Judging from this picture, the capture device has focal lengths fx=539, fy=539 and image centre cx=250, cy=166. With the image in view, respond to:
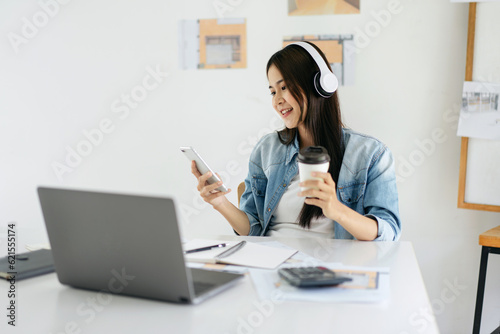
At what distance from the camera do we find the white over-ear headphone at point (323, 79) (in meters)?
1.65

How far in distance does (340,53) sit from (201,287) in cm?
154

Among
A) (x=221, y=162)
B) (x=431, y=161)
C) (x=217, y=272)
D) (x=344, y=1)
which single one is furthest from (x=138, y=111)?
(x=217, y=272)

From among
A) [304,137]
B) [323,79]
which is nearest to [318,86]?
[323,79]

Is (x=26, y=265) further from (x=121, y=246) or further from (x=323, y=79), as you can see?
(x=323, y=79)

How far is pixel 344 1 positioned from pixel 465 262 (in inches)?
47.8

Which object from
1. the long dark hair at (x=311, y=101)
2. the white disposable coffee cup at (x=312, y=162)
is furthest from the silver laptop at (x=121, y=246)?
the long dark hair at (x=311, y=101)

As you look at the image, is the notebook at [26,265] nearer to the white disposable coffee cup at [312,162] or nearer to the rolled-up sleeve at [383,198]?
the white disposable coffee cup at [312,162]

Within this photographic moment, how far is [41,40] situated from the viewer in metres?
2.65

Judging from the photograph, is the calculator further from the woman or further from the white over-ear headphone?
the white over-ear headphone

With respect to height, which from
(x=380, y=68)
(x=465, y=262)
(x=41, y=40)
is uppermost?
(x=41, y=40)

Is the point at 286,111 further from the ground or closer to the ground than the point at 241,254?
further from the ground

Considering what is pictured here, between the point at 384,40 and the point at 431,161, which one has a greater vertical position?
the point at 384,40

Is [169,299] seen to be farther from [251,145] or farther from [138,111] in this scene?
[138,111]

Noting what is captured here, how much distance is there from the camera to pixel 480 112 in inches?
82.8
